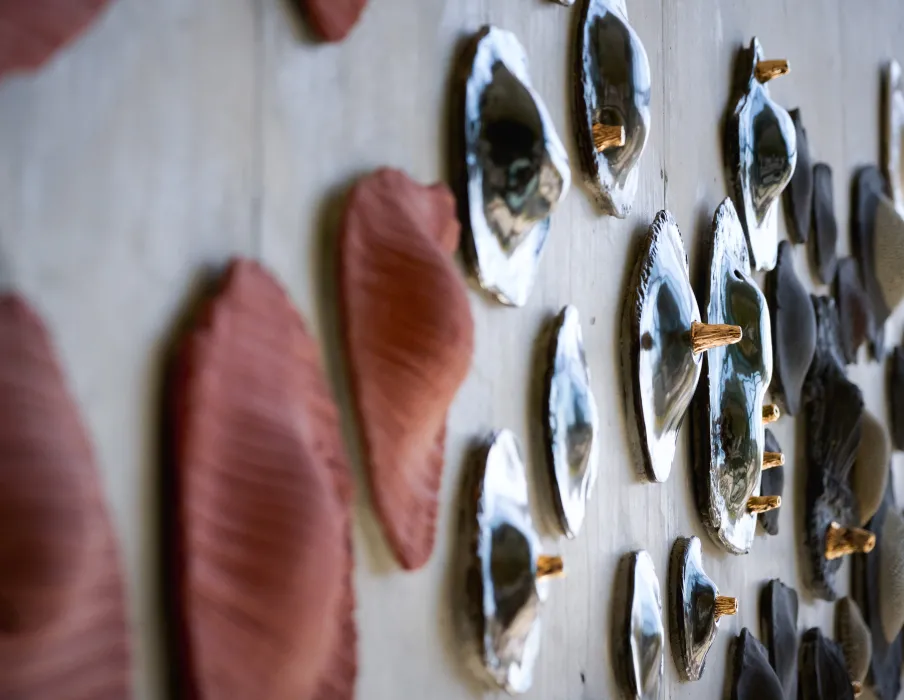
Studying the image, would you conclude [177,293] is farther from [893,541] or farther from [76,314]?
[893,541]

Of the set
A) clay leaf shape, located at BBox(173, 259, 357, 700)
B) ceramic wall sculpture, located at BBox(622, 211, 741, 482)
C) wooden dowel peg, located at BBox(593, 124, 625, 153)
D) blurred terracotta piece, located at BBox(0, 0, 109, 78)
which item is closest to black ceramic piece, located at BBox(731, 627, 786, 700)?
ceramic wall sculpture, located at BBox(622, 211, 741, 482)

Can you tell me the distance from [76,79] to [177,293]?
7cm

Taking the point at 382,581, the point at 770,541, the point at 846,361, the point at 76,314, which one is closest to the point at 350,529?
the point at 382,581

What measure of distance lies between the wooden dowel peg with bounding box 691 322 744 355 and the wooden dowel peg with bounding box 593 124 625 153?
0.15 meters

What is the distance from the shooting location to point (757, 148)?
86 centimetres

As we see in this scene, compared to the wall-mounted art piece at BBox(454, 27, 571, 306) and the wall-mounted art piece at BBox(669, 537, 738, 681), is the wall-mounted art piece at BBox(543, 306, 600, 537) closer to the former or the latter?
the wall-mounted art piece at BBox(454, 27, 571, 306)

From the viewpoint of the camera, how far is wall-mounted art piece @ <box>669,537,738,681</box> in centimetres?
Result: 70

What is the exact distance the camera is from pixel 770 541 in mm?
916

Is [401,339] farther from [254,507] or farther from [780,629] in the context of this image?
[780,629]

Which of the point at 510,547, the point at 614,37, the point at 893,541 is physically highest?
the point at 614,37

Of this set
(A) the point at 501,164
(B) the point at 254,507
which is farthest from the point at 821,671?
(B) the point at 254,507

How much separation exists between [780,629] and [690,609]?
21cm

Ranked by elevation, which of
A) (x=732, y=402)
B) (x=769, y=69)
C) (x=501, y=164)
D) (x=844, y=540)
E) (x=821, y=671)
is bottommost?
(x=821, y=671)

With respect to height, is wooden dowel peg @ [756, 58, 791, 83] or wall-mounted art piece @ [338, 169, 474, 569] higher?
wooden dowel peg @ [756, 58, 791, 83]
